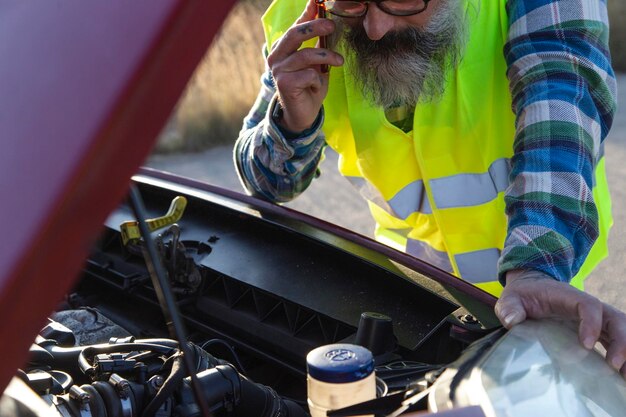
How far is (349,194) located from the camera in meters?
6.13

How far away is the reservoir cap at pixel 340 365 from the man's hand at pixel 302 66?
1.00m

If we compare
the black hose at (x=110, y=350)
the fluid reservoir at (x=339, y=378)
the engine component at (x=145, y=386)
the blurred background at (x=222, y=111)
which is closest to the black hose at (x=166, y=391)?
the engine component at (x=145, y=386)

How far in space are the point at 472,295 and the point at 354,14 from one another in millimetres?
708

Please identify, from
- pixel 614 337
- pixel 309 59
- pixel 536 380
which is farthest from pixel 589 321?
pixel 309 59

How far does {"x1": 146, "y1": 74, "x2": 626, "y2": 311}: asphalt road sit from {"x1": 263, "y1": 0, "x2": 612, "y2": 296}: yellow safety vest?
2.14 m

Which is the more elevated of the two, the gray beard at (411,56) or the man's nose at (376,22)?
the man's nose at (376,22)

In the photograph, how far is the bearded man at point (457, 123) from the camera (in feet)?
5.83

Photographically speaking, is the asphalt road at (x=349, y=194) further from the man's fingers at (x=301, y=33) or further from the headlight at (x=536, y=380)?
the headlight at (x=536, y=380)

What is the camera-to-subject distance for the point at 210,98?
7.59 meters

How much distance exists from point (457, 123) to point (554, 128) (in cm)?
40

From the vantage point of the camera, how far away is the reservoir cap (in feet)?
3.49

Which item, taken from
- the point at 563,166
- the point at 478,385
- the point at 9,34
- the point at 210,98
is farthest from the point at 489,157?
the point at 210,98

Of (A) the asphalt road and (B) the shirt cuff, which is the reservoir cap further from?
(A) the asphalt road

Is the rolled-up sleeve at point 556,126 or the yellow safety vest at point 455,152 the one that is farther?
the yellow safety vest at point 455,152
